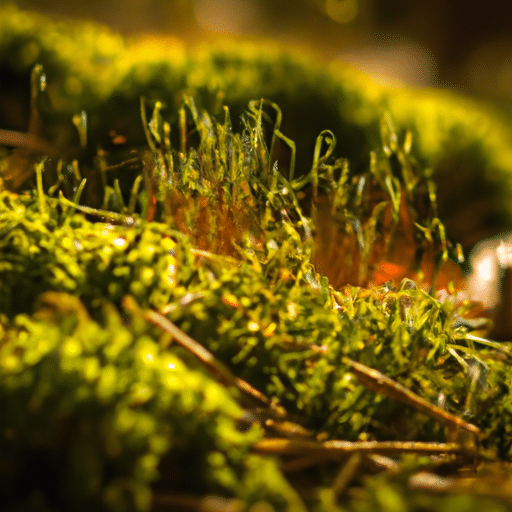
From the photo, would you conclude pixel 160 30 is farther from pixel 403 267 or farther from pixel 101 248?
pixel 101 248

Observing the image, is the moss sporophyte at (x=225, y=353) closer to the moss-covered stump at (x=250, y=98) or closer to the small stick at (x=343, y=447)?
the small stick at (x=343, y=447)

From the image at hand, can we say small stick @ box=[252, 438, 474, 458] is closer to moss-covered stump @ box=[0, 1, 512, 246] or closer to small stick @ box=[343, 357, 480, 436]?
small stick @ box=[343, 357, 480, 436]

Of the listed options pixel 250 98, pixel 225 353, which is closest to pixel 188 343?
pixel 225 353

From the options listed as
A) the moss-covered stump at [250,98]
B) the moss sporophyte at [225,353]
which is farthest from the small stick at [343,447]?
the moss-covered stump at [250,98]

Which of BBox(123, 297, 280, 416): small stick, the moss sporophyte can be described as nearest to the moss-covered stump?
the moss sporophyte

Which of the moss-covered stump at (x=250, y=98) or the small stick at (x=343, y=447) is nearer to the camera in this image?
the small stick at (x=343, y=447)

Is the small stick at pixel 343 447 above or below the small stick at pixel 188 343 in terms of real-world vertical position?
below

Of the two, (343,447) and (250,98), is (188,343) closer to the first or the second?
(343,447)

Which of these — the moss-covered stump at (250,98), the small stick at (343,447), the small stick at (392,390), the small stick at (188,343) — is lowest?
the small stick at (343,447)
